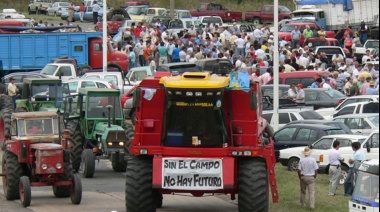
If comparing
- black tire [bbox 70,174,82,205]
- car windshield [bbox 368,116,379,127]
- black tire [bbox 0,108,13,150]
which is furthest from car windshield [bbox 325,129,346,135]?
black tire [bbox 70,174,82,205]

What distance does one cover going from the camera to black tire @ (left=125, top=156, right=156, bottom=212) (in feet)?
68.6

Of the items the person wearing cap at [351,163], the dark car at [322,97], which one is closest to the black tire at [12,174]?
the person wearing cap at [351,163]

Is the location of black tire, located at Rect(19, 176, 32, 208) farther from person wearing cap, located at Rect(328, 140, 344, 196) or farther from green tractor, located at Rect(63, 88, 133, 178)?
person wearing cap, located at Rect(328, 140, 344, 196)

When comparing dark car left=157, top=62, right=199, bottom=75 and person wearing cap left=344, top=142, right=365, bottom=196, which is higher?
dark car left=157, top=62, right=199, bottom=75

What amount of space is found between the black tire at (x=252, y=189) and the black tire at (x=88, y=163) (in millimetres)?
8472

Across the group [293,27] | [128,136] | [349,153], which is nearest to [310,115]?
[349,153]

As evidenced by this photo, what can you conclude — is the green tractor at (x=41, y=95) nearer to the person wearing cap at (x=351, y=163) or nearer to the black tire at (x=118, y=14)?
the person wearing cap at (x=351, y=163)

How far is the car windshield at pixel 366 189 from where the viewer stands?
18922mm

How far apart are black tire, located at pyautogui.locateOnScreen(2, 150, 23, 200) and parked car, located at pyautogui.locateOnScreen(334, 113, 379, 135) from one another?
12.5 meters

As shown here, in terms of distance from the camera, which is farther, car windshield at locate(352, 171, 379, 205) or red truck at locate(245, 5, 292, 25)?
red truck at locate(245, 5, 292, 25)

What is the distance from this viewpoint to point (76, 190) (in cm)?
2431

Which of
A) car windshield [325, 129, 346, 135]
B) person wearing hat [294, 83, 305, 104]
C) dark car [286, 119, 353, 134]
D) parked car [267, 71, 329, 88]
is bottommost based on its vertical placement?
car windshield [325, 129, 346, 135]

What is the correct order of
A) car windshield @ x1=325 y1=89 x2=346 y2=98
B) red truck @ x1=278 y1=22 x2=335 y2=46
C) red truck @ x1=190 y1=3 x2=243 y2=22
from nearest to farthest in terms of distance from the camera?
1. car windshield @ x1=325 y1=89 x2=346 y2=98
2. red truck @ x1=278 y1=22 x2=335 y2=46
3. red truck @ x1=190 y1=3 x2=243 y2=22

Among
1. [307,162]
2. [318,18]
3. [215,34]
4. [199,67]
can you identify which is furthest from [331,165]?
[318,18]
